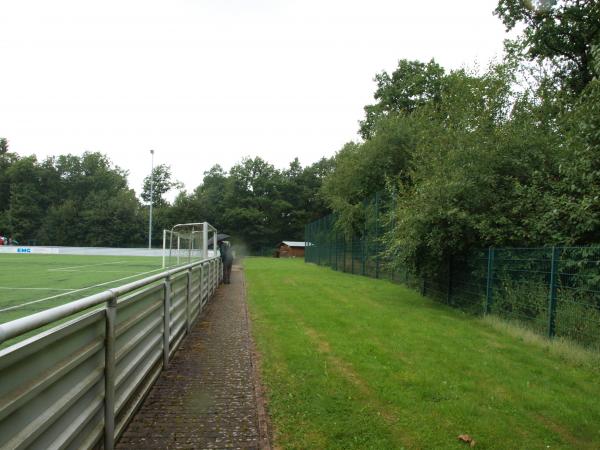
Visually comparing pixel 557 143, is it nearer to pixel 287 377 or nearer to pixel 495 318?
pixel 495 318

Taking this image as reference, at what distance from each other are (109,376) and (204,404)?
1503 millimetres

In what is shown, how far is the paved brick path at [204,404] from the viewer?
3.90 metres

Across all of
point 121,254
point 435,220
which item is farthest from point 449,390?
point 121,254

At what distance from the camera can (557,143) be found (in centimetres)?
1234

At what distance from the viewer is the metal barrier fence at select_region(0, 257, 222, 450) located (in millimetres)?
2174

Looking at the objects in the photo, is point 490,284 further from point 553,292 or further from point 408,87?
point 408,87

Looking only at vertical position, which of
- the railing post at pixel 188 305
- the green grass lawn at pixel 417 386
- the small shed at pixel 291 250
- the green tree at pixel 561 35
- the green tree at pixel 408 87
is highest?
the green tree at pixel 408 87

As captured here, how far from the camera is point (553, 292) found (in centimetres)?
827

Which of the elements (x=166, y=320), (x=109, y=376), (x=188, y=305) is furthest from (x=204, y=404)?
(x=188, y=305)

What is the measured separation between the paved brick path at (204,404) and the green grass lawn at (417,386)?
22cm

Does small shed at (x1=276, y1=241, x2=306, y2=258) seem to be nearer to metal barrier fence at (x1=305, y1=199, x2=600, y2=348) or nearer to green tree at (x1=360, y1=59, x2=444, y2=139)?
green tree at (x1=360, y1=59, x2=444, y2=139)

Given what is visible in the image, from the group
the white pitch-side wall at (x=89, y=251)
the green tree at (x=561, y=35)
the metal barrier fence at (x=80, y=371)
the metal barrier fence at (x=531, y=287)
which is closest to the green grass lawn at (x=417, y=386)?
the metal barrier fence at (x=531, y=287)

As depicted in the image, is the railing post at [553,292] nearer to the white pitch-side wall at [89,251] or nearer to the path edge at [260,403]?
the path edge at [260,403]

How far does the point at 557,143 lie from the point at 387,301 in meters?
5.64
